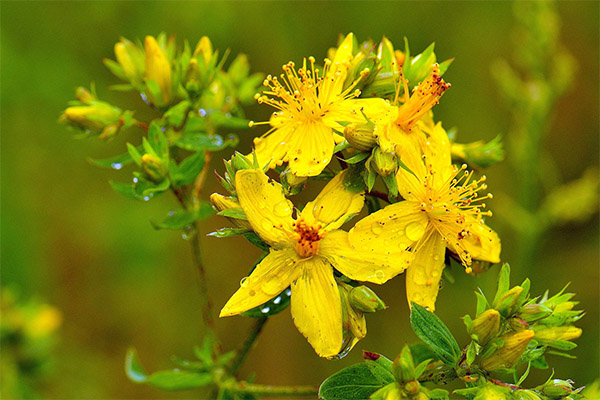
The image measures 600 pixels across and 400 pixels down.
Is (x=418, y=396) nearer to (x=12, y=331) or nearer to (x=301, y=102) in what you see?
(x=301, y=102)

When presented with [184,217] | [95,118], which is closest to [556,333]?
[184,217]

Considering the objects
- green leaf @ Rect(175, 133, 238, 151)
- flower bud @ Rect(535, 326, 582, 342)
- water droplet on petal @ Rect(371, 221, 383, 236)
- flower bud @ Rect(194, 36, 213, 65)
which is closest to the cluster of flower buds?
green leaf @ Rect(175, 133, 238, 151)

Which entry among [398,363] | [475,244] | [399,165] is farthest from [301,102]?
[398,363]

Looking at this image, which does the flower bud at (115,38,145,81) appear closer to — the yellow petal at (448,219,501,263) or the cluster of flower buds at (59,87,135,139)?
the cluster of flower buds at (59,87,135,139)

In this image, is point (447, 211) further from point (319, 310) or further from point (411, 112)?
point (319, 310)

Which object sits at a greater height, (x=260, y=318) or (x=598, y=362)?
(x=260, y=318)

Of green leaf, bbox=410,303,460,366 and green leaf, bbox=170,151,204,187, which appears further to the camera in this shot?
green leaf, bbox=170,151,204,187
